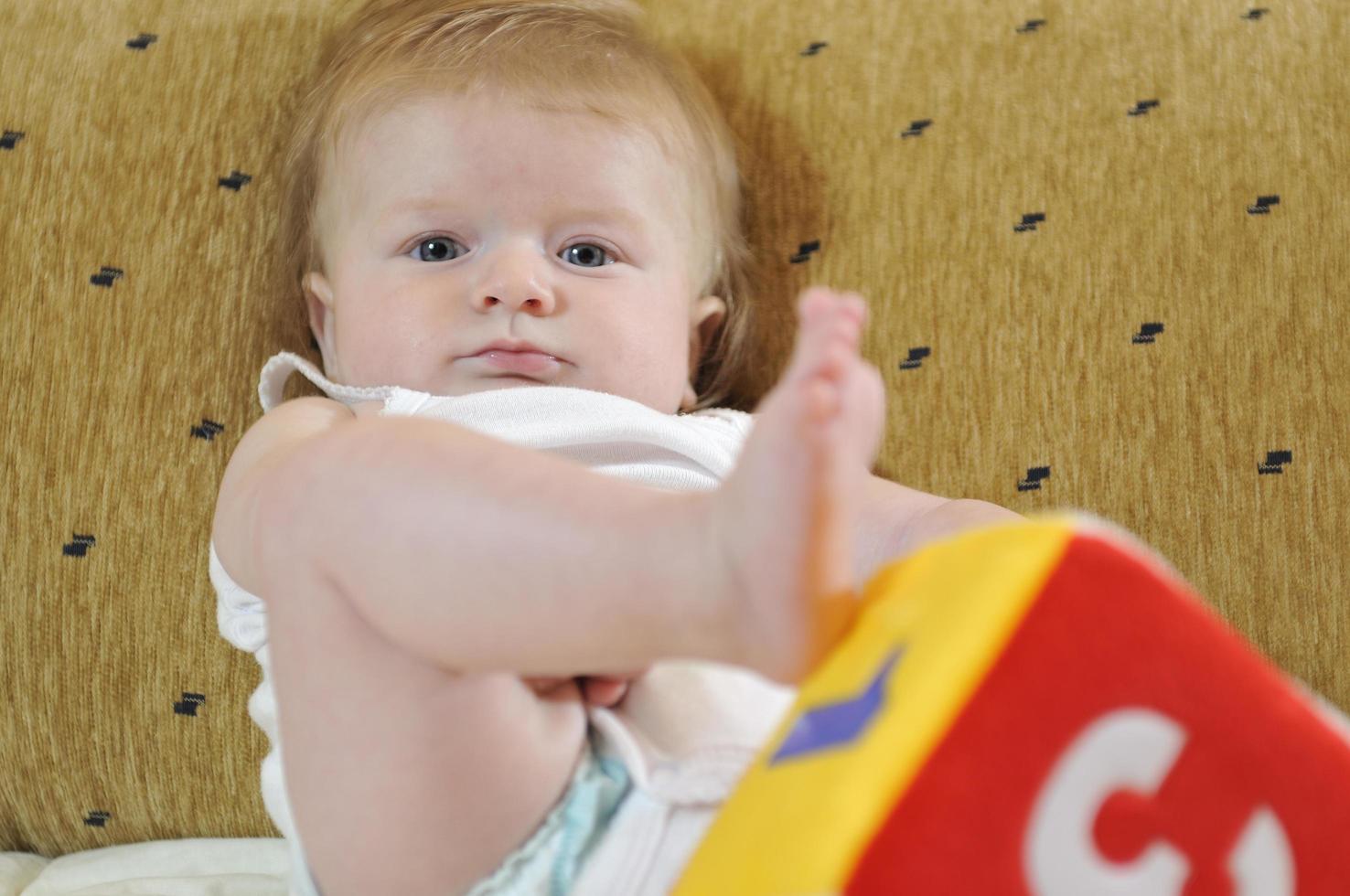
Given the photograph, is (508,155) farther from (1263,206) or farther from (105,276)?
(1263,206)

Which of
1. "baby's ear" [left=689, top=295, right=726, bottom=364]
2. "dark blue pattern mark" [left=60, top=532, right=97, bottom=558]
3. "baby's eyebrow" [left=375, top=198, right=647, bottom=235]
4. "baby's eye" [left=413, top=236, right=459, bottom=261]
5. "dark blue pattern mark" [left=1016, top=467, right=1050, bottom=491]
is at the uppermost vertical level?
"baby's eyebrow" [left=375, top=198, right=647, bottom=235]

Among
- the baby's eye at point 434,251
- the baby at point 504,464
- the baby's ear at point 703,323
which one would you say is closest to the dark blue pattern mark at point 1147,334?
the baby at point 504,464

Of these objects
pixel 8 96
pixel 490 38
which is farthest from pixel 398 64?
pixel 8 96

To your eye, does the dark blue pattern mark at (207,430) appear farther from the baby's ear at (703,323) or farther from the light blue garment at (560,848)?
the light blue garment at (560,848)

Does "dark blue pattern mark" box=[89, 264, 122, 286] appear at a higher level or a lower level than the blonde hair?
lower

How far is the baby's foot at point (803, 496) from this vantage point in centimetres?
50

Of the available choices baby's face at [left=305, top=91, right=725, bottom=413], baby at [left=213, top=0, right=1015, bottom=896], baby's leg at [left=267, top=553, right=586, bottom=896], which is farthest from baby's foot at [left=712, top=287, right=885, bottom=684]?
baby's face at [left=305, top=91, right=725, bottom=413]

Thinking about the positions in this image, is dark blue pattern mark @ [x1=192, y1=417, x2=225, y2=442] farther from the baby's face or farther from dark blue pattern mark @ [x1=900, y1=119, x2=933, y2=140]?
dark blue pattern mark @ [x1=900, y1=119, x2=933, y2=140]

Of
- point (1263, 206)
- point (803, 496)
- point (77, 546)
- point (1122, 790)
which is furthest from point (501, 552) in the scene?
point (1263, 206)

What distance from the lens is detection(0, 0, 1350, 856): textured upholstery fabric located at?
1.05 m

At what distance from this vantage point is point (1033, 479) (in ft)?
3.51

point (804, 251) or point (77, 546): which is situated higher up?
point (804, 251)

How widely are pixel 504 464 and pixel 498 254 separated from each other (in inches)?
16.7

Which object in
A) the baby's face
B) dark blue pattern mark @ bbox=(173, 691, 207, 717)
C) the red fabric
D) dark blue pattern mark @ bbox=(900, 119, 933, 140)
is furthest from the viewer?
dark blue pattern mark @ bbox=(900, 119, 933, 140)
